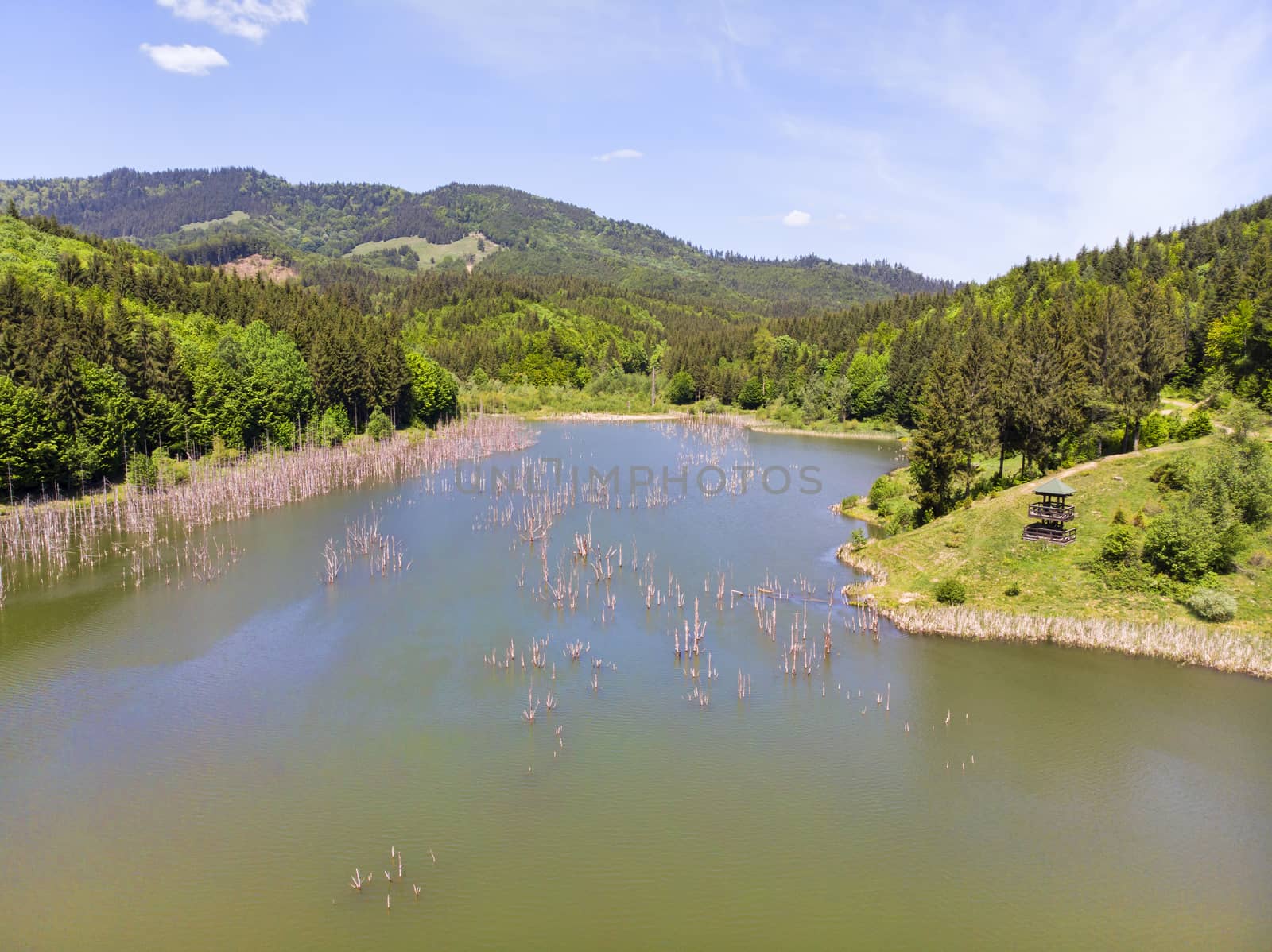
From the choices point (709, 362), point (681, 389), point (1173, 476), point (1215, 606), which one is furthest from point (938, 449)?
point (709, 362)

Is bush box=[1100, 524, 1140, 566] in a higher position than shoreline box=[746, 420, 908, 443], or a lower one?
lower

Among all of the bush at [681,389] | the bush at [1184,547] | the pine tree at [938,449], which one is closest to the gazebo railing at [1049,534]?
the bush at [1184,547]

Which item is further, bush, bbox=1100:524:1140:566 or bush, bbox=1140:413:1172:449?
bush, bbox=1140:413:1172:449

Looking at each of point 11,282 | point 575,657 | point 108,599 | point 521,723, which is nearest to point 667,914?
point 521,723

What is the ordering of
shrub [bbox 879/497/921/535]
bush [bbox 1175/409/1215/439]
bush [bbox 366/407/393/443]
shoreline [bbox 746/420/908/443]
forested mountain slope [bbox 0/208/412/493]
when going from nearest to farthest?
shrub [bbox 879/497/921/535] < bush [bbox 1175/409/1215/439] < forested mountain slope [bbox 0/208/412/493] < bush [bbox 366/407/393/443] < shoreline [bbox 746/420/908/443]

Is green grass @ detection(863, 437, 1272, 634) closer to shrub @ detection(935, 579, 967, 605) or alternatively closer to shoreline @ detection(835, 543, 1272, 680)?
shrub @ detection(935, 579, 967, 605)

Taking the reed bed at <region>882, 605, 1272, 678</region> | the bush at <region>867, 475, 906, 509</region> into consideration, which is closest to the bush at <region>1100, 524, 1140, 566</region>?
the reed bed at <region>882, 605, 1272, 678</region>

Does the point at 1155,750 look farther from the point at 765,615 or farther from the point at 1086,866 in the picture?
the point at 765,615
